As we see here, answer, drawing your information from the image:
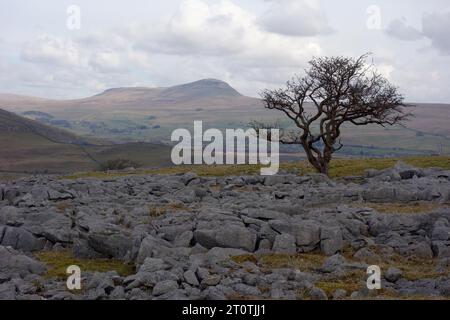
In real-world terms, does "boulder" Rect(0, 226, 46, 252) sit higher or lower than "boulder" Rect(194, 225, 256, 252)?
lower

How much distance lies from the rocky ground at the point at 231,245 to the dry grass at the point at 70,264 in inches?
1.8

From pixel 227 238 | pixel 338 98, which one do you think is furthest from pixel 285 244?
pixel 338 98

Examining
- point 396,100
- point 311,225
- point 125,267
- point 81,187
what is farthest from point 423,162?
point 125,267

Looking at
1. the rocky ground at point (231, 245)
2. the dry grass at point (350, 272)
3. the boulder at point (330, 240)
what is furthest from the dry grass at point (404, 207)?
the dry grass at point (350, 272)

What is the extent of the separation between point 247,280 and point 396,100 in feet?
117

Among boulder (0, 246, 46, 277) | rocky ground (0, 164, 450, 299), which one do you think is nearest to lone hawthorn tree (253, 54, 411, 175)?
rocky ground (0, 164, 450, 299)

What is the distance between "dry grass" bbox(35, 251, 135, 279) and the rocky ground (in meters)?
0.04

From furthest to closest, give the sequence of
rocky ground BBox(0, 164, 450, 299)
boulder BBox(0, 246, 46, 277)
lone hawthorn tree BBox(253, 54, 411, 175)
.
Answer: lone hawthorn tree BBox(253, 54, 411, 175) → boulder BBox(0, 246, 46, 277) → rocky ground BBox(0, 164, 450, 299)

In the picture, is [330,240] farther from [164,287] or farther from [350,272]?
[164,287]

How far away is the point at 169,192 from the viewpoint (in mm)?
40844

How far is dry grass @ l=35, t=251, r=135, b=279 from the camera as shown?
21.2 m

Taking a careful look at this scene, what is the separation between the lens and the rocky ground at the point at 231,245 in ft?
57.0

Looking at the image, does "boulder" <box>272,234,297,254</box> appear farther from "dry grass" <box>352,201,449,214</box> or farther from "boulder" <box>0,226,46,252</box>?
"boulder" <box>0,226,46,252</box>
